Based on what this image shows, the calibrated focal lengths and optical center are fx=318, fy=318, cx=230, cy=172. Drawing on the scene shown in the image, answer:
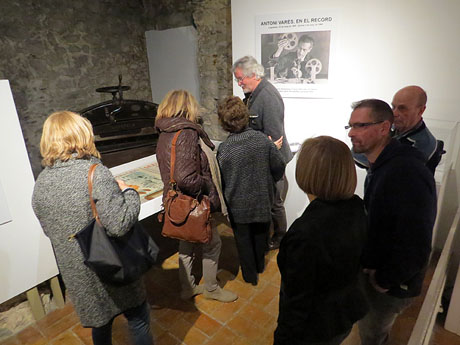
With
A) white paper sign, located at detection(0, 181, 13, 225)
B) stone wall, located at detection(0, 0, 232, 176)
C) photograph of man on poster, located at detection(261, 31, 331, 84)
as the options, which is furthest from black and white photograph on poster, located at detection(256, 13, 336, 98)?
white paper sign, located at detection(0, 181, 13, 225)

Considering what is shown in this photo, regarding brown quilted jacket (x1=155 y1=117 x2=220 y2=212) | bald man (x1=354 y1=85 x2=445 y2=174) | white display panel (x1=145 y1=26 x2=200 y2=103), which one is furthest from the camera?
white display panel (x1=145 y1=26 x2=200 y2=103)

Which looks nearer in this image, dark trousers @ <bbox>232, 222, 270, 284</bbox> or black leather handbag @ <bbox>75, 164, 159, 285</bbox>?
black leather handbag @ <bbox>75, 164, 159, 285</bbox>

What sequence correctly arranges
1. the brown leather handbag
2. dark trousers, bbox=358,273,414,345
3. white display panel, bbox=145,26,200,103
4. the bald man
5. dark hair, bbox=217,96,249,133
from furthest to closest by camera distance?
white display panel, bbox=145,26,200,103 < dark hair, bbox=217,96,249,133 < the brown leather handbag < the bald man < dark trousers, bbox=358,273,414,345

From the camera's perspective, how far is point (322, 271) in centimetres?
131

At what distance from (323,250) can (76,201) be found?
3.84ft

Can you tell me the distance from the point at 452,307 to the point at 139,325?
8.23 ft

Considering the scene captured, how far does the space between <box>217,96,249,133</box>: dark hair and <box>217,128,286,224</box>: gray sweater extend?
0.23ft

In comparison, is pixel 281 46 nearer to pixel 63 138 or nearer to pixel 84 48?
pixel 63 138

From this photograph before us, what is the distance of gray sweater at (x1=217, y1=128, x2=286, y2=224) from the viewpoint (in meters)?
2.57

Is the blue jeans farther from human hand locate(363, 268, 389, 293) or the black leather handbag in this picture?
human hand locate(363, 268, 389, 293)

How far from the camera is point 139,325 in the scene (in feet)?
6.42

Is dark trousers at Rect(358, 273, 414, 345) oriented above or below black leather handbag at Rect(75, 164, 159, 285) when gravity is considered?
below

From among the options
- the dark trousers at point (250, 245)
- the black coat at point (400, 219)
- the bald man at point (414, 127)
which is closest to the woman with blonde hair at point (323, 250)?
the black coat at point (400, 219)

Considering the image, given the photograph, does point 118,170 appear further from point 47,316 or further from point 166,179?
point 47,316
